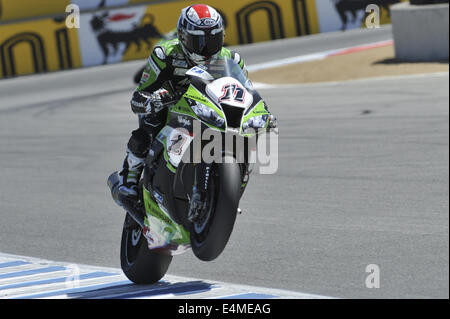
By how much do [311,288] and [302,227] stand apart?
214 centimetres

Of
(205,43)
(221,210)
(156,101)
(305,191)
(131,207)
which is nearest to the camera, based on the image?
(221,210)

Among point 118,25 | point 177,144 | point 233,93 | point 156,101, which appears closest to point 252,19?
point 118,25

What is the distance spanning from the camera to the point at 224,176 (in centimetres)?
510

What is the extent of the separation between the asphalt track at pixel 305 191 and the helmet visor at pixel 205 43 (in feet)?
5.54

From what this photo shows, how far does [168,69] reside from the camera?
238 inches

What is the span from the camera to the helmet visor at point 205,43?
5.68 m

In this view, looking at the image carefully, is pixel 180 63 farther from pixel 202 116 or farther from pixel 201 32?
pixel 202 116

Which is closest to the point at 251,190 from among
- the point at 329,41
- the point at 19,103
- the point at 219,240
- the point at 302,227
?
the point at 302,227

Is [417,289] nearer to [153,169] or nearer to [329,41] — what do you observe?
[153,169]

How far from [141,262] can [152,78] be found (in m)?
1.27

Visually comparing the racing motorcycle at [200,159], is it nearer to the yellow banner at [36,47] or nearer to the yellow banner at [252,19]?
the yellow banner at [36,47]

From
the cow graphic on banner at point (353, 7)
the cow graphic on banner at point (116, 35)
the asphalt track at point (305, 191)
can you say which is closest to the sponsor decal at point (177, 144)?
the asphalt track at point (305, 191)

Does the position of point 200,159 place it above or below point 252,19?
above
